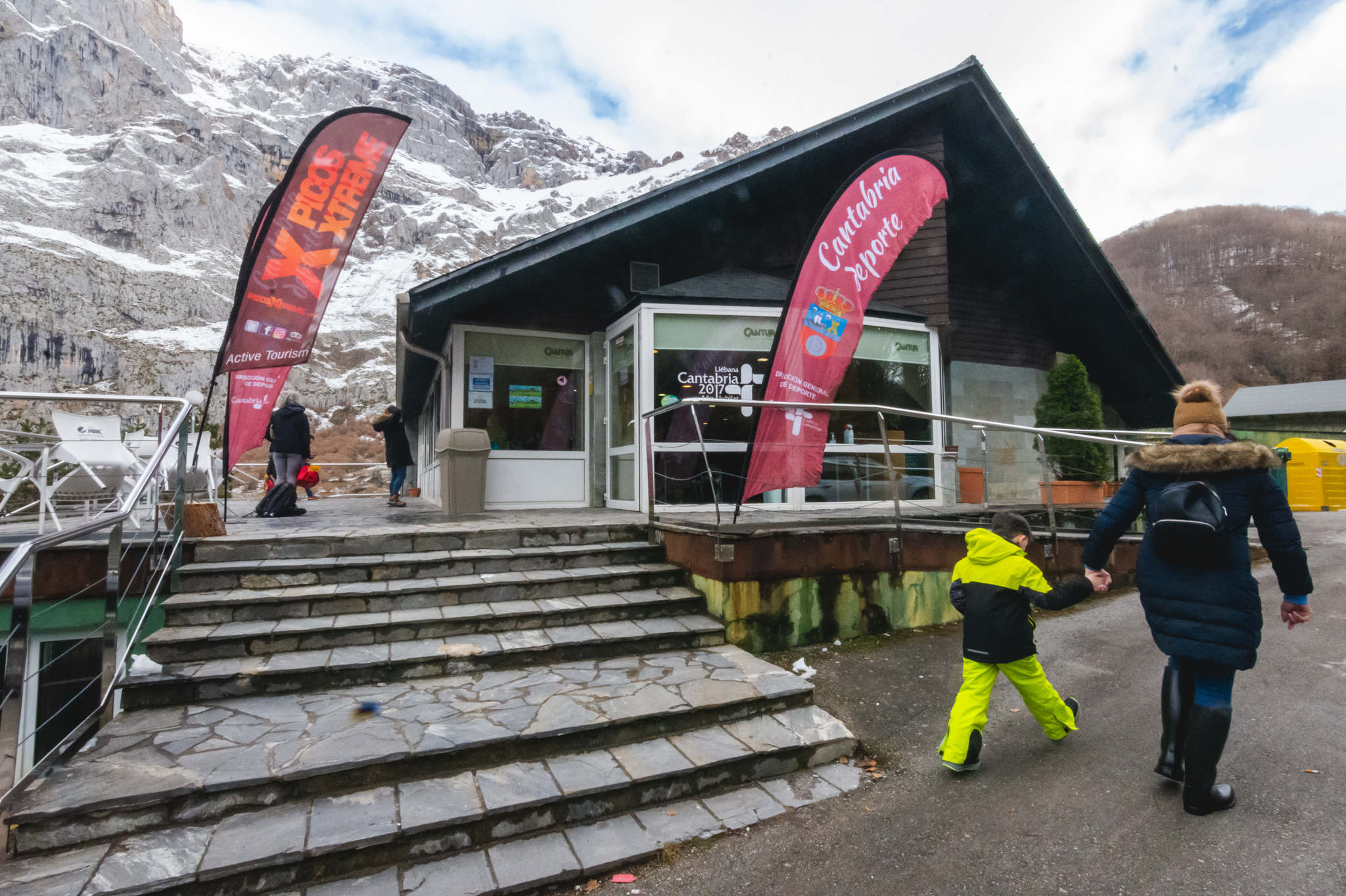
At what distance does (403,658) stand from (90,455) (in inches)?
190

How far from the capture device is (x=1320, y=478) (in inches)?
516

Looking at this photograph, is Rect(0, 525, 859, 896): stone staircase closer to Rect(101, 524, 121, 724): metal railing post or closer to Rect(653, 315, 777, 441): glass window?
Rect(101, 524, 121, 724): metal railing post

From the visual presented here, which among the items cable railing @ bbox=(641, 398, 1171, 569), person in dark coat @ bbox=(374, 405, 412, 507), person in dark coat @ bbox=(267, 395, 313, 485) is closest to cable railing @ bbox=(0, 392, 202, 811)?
person in dark coat @ bbox=(267, 395, 313, 485)

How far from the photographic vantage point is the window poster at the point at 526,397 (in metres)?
7.82

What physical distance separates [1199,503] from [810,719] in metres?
1.97

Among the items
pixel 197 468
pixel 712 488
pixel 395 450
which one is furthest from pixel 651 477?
pixel 395 450

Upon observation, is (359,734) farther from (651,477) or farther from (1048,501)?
(1048,501)

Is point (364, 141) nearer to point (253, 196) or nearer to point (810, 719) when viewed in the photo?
point (810, 719)

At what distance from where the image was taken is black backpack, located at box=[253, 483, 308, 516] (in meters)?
6.91

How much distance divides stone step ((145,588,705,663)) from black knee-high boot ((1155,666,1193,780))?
101 inches

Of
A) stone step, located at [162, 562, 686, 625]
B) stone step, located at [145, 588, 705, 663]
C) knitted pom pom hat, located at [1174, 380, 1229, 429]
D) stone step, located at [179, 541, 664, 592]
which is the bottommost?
stone step, located at [145, 588, 705, 663]

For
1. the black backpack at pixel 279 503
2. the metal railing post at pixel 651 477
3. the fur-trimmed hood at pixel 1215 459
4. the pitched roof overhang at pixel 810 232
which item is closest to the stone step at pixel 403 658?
the metal railing post at pixel 651 477

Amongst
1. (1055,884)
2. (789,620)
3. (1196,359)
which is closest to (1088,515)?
(789,620)

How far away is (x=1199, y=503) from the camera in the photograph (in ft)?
8.10
